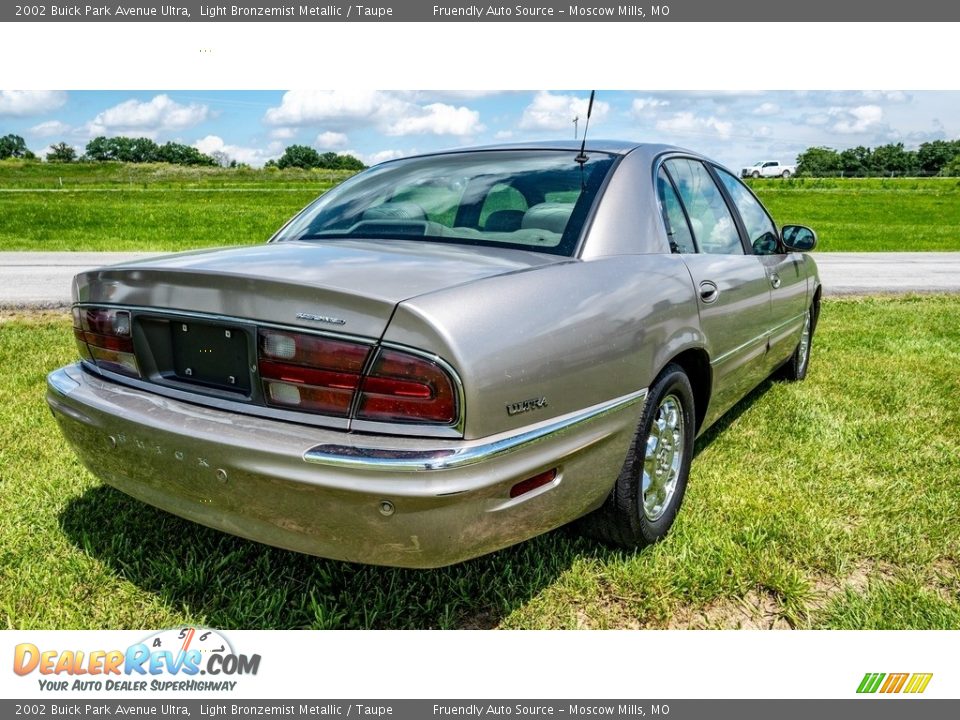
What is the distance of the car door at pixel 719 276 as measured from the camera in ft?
10.1

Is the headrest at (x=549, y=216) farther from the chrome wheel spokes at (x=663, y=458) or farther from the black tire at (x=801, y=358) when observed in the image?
the black tire at (x=801, y=358)

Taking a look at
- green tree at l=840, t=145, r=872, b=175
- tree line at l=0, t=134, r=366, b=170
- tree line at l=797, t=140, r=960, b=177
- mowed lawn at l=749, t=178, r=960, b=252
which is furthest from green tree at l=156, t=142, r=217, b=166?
green tree at l=840, t=145, r=872, b=175

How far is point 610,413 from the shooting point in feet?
7.64

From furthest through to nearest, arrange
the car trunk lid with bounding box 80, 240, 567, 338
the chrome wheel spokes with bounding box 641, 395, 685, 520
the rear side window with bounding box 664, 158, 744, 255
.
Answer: the rear side window with bounding box 664, 158, 744, 255
the chrome wheel spokes with bounding box 641, 395, 685, 520
the car trunk lid with bounding box 80, 240, 567, 338

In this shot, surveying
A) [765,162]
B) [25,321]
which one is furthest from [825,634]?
[765,162]

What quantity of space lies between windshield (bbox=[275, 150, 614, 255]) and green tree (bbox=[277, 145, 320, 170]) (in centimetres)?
6096

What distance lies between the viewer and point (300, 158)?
63.1 m

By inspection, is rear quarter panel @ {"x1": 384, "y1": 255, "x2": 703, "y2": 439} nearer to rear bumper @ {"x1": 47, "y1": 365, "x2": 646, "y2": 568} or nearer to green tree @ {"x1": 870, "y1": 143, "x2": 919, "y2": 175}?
rear bumper @ {"x1": 47, "y1": 365, "x2": 646, "y2": 568}

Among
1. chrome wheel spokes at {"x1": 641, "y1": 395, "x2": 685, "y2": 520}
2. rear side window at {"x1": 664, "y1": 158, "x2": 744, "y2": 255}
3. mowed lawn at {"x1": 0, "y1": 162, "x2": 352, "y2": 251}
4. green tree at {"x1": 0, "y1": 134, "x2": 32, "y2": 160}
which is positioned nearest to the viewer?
chrome wheel spokes at {"x1": 641, "y1": 395, "x2": 685, "y2": 520}

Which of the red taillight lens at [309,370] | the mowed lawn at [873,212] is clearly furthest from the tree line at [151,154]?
the red taillight lens at [309,370]

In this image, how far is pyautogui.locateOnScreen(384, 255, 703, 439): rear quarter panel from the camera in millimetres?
1880

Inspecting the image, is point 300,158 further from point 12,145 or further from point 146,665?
point 146,665

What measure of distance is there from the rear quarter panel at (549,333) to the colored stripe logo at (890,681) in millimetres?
1107

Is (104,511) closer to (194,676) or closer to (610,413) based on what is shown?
(194,676)
